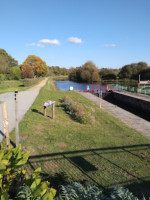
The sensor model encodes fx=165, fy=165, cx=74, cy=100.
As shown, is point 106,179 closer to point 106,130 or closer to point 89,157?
point 89,157

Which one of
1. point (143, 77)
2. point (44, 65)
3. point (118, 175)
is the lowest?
point (118, 175)

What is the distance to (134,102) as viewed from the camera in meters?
22.8

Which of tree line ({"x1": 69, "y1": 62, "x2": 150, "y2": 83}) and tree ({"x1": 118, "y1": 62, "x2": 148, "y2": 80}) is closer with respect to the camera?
tree line ({"x1": 69, "y1": 62, "x2": 150, "y2": 83})

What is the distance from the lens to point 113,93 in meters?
31.8

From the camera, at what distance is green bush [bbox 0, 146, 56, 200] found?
5.82 ft

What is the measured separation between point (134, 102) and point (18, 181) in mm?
22409

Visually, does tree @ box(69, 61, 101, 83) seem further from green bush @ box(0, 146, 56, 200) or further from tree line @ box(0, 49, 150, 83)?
green bush @ box(0, 146, 56, 200)

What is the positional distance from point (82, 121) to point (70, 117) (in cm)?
143

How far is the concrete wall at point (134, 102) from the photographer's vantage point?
19.6 meters

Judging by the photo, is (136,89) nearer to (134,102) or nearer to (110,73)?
(134,102)

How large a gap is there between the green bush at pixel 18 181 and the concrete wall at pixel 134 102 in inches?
751

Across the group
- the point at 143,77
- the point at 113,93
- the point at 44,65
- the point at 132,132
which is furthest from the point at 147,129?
the point at 44,65

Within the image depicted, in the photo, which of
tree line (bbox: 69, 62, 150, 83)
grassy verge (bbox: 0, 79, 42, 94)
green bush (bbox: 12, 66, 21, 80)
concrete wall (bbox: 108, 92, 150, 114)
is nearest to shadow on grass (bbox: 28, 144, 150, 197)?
concrete wall (bbox: 108, 92, 150, 114)

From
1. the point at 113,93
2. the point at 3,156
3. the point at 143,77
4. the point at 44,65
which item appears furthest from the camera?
the point at 44,65
